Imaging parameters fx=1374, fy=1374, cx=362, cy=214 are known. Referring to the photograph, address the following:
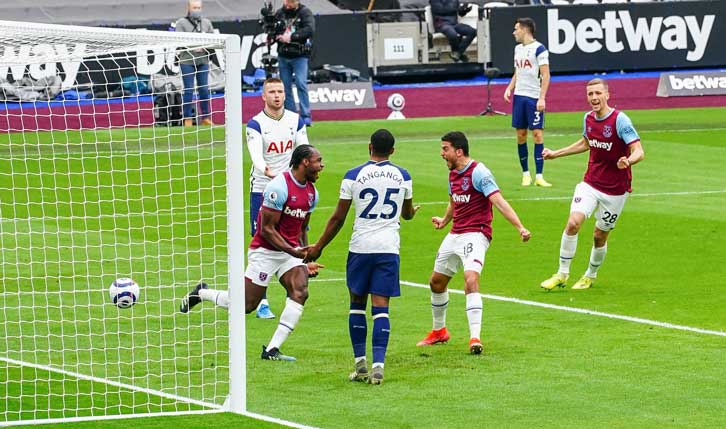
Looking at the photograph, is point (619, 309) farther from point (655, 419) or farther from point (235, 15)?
point (235, 15)

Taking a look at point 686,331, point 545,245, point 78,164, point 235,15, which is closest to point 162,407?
point 686,331

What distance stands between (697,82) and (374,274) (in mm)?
23749

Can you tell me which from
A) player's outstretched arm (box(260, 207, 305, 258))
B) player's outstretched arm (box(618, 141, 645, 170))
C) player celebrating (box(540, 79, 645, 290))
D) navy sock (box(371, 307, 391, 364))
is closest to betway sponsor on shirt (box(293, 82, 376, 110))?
player celebrating (box(540, 79, 645, 290))

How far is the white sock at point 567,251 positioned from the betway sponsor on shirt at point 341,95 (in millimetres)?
16688

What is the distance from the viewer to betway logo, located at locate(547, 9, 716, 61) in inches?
1320

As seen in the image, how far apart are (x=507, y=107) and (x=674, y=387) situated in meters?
21.3

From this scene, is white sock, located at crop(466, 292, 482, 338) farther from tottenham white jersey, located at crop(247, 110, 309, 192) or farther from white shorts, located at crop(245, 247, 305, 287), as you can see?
tottenham white jersey, located at crop(247, 110, 309, 192)

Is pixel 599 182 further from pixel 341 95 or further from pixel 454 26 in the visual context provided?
pixel 454 26

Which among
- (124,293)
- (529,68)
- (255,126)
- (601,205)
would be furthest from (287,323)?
(529,68)

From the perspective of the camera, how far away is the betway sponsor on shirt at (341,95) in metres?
30.8

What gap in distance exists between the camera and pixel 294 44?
25656 mm

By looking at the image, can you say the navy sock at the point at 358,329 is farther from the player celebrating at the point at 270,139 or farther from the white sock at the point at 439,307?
the player celebrating at the point at 270,139

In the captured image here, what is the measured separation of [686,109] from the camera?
31.8 m

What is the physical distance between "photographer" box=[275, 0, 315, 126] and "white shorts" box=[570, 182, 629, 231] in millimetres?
11600
